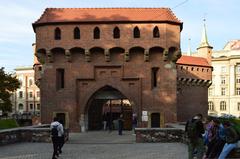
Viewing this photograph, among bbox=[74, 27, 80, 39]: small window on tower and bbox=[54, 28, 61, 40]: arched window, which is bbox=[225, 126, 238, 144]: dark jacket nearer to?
bbox=[74, 27, 80, 39]: small window on tower

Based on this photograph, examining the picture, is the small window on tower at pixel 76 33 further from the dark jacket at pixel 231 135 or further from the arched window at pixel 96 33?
the dark jacket at pixel 231 135

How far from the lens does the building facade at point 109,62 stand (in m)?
30.8

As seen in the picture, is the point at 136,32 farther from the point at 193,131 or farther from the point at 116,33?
the point at 193,131

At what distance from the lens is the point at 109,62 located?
102 ft

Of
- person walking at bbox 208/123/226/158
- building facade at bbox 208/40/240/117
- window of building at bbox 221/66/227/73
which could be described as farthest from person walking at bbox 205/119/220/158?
window of building at bbox 221/66/227/73

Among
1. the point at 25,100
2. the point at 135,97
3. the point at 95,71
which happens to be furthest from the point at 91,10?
the point at 25,100

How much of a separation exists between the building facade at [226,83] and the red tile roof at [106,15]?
6882cm

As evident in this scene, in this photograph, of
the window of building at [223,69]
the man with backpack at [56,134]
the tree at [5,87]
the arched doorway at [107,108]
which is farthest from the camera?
the window of building at [223,69]

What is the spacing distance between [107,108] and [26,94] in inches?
2951

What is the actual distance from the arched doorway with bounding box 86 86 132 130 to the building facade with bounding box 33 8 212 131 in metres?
0.62

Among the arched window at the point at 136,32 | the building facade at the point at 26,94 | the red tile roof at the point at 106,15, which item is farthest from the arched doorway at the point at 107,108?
the building facade at the point at 26,94

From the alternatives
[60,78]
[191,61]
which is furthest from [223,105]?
[60,78]

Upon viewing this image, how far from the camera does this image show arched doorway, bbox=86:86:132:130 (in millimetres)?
32156

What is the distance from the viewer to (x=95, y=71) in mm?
31312
